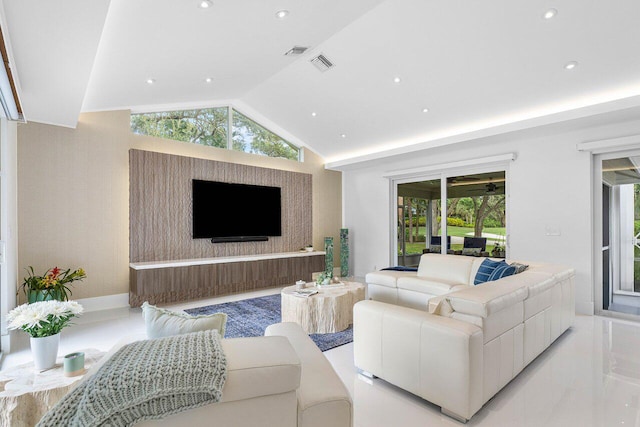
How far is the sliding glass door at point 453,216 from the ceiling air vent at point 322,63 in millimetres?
3027

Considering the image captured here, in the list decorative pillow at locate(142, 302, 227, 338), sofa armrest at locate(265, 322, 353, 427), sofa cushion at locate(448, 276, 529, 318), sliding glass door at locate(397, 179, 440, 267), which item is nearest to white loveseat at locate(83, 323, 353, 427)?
sofa armrest at locate(265, 322, 353, 427)

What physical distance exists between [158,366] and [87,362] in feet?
3.98

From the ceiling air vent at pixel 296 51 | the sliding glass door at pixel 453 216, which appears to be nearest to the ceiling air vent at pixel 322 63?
the ceiling air vent at pixel 296 51

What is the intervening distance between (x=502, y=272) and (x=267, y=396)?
299 cm

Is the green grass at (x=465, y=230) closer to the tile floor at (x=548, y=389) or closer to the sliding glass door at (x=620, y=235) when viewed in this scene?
the sliding glass door at (x=620, y=235)

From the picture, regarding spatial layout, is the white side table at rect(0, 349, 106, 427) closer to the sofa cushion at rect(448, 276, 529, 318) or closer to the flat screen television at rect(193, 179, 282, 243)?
the sofa cushion at rect(448, 276, 529, 318)

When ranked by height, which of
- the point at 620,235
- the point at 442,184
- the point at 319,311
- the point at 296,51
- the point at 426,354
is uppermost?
the point at 296,51

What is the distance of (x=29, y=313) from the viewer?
5.55 feet

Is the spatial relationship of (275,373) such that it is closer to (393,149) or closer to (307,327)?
(307,327)

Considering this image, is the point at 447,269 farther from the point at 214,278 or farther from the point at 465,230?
the point at 214,278

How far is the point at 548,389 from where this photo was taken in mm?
2354

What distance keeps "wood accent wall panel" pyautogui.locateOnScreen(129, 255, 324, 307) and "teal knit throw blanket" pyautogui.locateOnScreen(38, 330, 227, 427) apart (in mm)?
3880

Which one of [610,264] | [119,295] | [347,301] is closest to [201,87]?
[119,295]

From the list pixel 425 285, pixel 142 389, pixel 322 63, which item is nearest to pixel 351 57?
pixel 322 63
